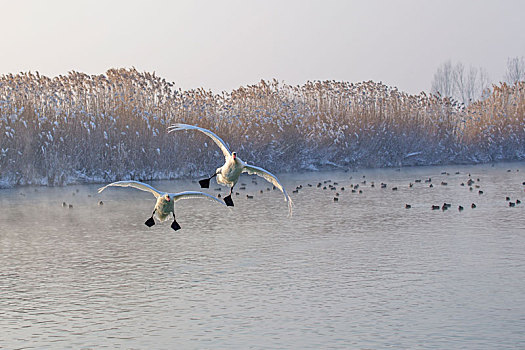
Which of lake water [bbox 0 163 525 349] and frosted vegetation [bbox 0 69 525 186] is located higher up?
frosted vegetation [bbox 0 69 525 186]

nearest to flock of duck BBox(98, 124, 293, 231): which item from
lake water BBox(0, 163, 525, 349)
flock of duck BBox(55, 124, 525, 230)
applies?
flock of duck BBox(55, 124, 525, 230)

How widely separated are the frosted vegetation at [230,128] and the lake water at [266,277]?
4.99 metres

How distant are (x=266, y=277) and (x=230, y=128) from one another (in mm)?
16053

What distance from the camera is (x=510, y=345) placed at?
21.4ft

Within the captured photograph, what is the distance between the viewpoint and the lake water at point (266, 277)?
695 cm

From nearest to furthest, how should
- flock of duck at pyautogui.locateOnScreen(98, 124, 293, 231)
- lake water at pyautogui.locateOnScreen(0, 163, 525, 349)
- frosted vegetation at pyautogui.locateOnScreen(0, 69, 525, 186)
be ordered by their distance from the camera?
flock of duck at pyautogui.locateOnScreen(98, 124, 293, 231) → lake water at pyautogui.locateOnScreen(0, 163, 525, 349) → frosted vegetation at pyautogui.locateOnScreen(0, 69, 525, 186)

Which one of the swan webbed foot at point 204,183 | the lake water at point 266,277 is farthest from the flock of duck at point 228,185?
the lake water at point 266,277

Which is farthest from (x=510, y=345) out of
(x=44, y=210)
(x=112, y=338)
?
(x=44, y=210)

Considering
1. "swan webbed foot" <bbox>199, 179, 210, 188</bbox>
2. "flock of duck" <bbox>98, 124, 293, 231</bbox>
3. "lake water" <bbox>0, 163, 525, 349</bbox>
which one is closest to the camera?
"flock of duck" <bbox>98, 124, 293, 231</bbox>

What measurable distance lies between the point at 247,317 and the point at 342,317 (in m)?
0.89

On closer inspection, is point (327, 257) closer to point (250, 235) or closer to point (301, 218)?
point (250, 235)

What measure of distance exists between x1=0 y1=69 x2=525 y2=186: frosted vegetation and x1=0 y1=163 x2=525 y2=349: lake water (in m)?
4.99

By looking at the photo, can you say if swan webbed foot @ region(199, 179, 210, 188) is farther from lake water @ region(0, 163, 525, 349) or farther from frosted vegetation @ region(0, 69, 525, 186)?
frosted vegetation @ region(0, 69, 525, 186)

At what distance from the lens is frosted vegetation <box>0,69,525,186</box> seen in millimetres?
21578
